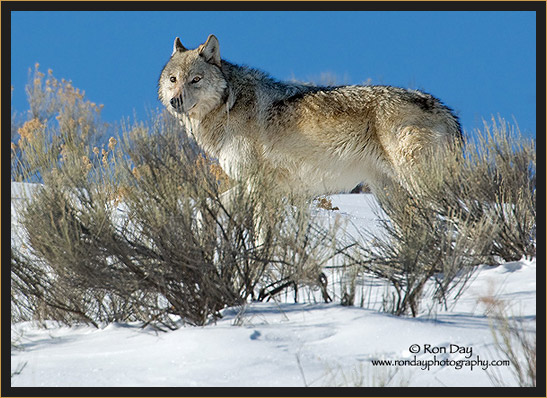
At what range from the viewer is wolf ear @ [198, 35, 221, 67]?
6863 millimetres

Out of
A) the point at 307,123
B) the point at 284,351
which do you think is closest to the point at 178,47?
the point at 307,123

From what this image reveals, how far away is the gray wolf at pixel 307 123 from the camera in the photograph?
20.9ft

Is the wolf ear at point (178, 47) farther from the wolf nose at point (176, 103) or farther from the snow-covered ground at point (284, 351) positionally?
the snow-covered ground at point (284, 351)

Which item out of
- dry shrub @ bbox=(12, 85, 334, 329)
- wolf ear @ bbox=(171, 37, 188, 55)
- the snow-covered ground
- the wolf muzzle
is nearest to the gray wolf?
the wolf muzzle

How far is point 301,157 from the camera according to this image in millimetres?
6516

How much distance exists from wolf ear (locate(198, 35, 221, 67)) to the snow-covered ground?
10.9 ft

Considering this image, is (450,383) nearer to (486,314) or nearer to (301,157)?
(486,314)

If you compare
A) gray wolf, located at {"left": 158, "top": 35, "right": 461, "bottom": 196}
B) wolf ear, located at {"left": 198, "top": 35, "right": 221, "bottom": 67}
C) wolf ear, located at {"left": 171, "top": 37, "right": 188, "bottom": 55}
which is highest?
wolf ear, located at {"left": 171, "top": 37, "right": 188, "bottom": 55}

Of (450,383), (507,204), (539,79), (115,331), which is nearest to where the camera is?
(450,383)

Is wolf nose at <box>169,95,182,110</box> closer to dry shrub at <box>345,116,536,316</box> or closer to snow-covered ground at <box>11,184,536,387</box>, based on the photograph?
dry shrub at <box>345,116,536,316</box>

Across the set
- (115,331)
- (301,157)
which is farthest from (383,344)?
(301,157)

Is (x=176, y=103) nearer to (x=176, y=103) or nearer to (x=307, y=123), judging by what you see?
(x=176, y=103)

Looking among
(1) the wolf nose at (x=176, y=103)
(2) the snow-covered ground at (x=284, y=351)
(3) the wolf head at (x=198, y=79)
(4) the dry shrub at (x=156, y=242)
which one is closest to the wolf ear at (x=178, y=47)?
(3) the wolf head at (x=198, y=79)

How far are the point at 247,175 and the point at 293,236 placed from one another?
2.26 feet
